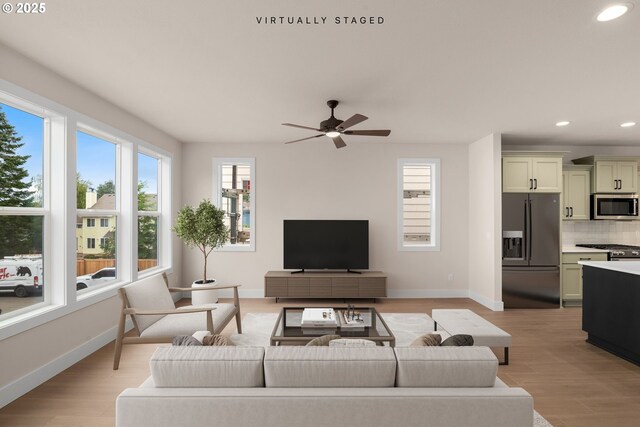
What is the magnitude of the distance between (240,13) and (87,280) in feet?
11.2

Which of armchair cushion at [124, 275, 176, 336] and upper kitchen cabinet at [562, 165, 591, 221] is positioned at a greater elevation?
upper kitchen cabinet at [562, 165, 591, 221]

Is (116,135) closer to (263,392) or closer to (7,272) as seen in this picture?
(7,272)

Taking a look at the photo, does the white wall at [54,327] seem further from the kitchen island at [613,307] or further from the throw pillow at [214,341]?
the kitchen island at [613,307]

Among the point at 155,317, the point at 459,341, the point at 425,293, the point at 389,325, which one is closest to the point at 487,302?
the point at 425,293

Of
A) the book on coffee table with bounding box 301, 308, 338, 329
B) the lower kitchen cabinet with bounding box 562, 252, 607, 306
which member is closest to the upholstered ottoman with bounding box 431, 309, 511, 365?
the book on coffee table with bounding box 301, 308, 338, 329

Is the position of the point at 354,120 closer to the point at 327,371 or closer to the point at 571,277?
the point at 327,371

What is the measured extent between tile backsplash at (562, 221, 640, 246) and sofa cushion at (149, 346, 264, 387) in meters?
6.67

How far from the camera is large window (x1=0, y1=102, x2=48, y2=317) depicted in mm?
2863

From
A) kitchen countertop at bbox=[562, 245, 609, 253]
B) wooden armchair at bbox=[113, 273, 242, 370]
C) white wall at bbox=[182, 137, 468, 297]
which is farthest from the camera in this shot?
white wall at bbox=[182, 137, 468, 297]

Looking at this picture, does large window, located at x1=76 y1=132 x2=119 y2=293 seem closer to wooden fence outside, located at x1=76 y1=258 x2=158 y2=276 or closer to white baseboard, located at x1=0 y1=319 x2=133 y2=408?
wooden fence outside, located at x1=76 y1=258 x2=158 y2=276

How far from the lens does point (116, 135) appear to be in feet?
13.7

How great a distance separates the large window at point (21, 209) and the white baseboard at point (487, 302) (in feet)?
19.3

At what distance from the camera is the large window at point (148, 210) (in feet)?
16.8

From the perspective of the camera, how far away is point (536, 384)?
3.02 meters
